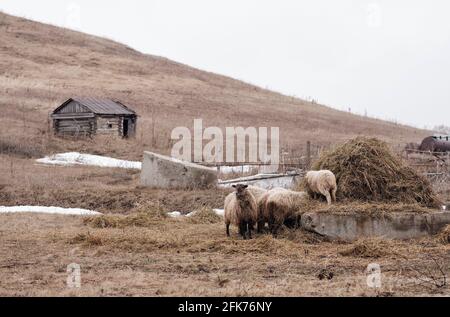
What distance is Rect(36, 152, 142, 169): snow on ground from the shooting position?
2964 cm

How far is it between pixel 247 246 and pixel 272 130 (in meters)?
36.8

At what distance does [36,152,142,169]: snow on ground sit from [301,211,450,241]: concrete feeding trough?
16676mm

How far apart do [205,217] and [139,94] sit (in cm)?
4010

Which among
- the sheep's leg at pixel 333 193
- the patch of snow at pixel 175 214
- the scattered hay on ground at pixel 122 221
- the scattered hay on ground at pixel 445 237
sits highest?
the sheep's leg at pixel 333 193

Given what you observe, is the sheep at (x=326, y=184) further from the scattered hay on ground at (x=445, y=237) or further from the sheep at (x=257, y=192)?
the scattered hay on ground at (x=445, y=237)

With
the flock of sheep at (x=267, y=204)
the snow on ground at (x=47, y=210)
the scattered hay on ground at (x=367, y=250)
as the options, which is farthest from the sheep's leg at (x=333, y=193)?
the snow on ground at (x=47, y=210)

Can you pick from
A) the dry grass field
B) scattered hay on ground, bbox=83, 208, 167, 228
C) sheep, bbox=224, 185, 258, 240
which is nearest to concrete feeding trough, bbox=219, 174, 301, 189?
the dry grass field

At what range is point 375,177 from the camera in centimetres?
1412

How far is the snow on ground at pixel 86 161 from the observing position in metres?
29.6

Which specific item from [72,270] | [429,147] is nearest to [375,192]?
[72,270]

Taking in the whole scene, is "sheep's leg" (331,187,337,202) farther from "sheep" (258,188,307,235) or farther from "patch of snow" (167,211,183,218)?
"patch of snow" (167,211,183,218)

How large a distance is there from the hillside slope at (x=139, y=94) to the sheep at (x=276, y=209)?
21866 mm

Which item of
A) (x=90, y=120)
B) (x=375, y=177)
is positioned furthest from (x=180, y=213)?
(x=90, y=120)
